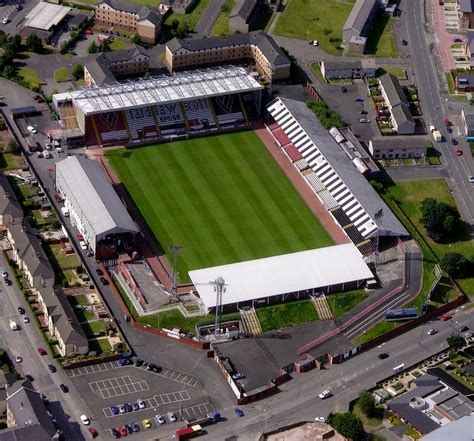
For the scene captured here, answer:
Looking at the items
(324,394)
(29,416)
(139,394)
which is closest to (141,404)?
(139,394)

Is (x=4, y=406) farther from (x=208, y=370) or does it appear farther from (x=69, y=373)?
(x=208, y=370)

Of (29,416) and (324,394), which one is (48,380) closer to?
(29,416)

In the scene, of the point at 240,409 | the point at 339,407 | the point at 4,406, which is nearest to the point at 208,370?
the point at 240,409

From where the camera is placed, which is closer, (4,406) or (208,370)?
(4,406)

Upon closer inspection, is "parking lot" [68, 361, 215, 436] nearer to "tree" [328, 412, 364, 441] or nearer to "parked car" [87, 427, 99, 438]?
"parked car" [87, 427, 99, 438]

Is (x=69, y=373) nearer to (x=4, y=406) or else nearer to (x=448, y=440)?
(x=4, y=406)
